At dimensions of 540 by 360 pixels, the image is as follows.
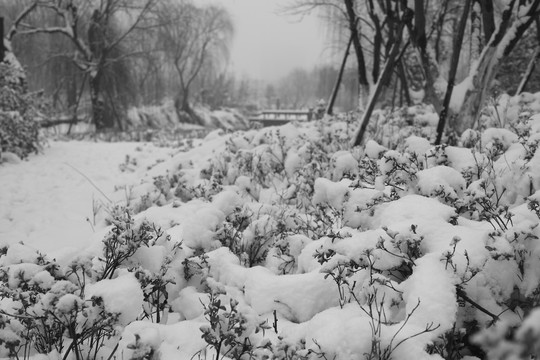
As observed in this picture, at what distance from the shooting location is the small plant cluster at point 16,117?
24.7 ft

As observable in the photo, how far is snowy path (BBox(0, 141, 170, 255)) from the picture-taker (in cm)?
437

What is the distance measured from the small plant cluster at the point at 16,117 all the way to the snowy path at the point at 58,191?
35 centimetres

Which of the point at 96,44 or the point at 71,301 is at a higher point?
the point at 96,44

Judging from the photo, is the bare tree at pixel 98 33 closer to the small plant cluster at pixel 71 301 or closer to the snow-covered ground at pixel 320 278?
the snow-covered ground at pixel 320 278

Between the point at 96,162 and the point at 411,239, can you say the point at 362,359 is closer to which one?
the point at 411,239

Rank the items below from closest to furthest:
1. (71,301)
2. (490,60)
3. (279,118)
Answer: (71,301) < (490,60) < (279,118)

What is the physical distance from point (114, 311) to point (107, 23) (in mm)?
18326

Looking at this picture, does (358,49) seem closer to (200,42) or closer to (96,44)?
(96,44)

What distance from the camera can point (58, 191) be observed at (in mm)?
6047

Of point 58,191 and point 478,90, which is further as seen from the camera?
point 58,191

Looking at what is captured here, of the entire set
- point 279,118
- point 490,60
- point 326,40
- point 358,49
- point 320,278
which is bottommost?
point 320,278

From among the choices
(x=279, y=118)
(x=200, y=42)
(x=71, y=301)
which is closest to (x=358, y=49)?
(x=71, y=301)

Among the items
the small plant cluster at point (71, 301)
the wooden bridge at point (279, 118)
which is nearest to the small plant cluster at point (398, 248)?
the small plant cluster at point (71, 301)

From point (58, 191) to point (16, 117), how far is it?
2736 millimetres
